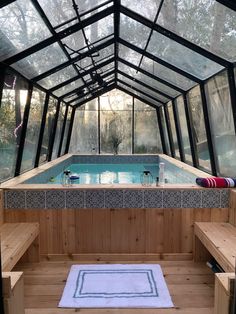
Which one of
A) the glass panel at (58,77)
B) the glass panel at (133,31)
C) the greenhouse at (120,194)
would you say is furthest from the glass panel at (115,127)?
the glass panel at (133,31)

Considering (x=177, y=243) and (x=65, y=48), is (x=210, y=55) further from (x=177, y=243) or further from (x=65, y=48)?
(x=177, y=243)

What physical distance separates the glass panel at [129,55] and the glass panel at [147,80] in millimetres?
464

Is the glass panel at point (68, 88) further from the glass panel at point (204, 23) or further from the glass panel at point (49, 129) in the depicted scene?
the glass panel at point (204, 23)

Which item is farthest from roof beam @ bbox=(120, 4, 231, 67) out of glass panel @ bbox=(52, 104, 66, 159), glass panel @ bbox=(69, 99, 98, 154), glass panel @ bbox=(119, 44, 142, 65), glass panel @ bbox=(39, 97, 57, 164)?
glass panel @ bbox=(69, 99, 98, 154)

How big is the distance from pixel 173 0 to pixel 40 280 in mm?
2989

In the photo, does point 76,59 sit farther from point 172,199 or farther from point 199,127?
point 172,199

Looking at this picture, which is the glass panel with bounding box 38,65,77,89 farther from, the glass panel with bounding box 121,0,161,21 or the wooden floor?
the wooden floor

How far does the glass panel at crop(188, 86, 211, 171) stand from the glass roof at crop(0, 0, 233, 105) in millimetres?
209

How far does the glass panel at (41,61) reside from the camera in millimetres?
3599

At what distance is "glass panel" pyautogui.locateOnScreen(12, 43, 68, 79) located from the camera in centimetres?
360

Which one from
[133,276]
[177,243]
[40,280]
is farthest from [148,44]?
[40,280]

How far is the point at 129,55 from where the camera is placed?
16.5 ft

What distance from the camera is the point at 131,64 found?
5473 millimetres

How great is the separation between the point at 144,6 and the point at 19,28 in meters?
1.39
